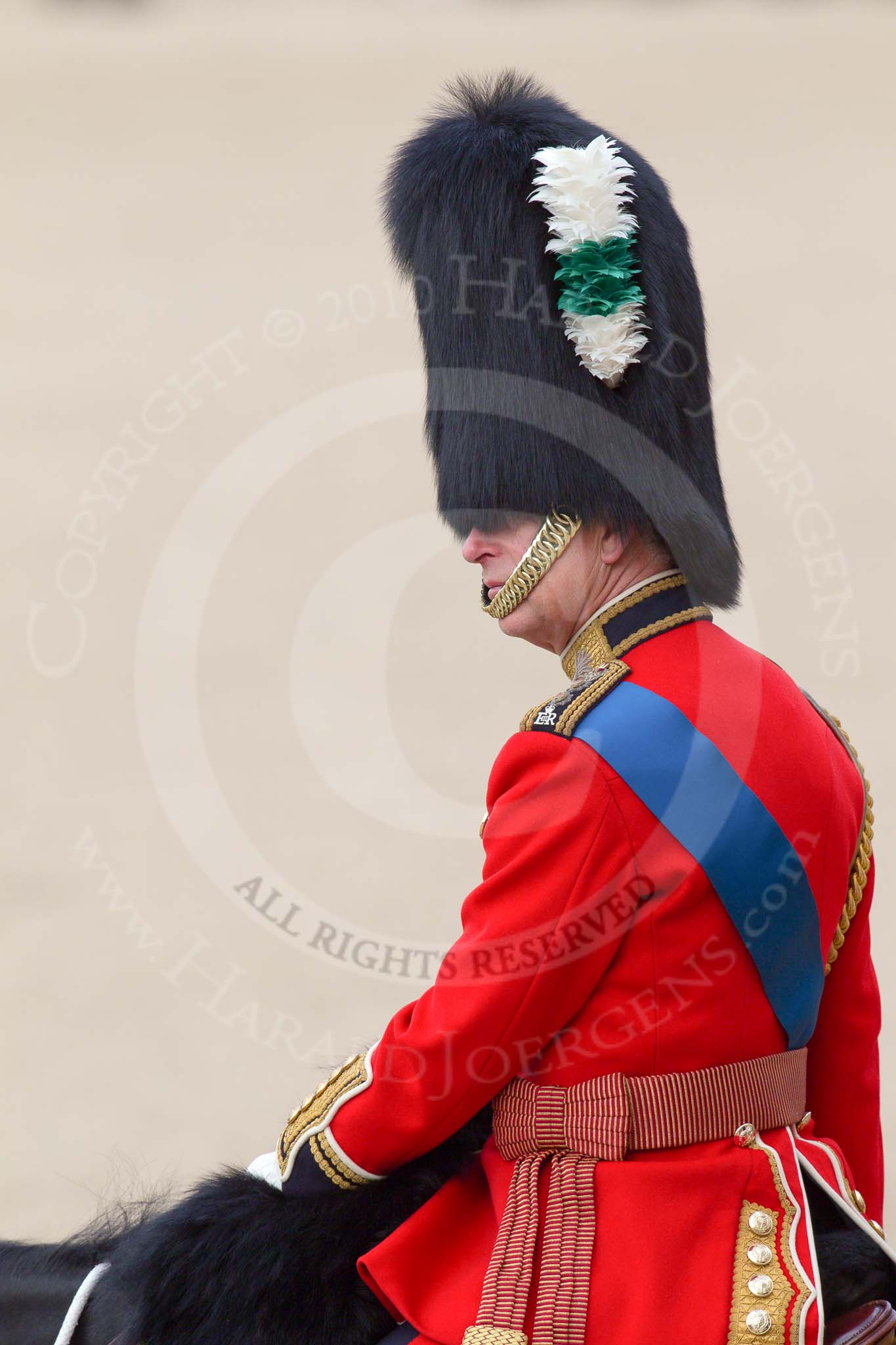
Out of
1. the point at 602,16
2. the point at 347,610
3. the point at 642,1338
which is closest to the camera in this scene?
the point at 642,1338

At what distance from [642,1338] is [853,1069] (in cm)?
46

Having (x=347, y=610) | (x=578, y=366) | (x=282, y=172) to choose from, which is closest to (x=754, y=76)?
(x=282, y=172)

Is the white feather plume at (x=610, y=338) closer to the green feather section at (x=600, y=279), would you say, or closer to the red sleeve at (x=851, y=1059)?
the green feather section at (x=600, y=279)

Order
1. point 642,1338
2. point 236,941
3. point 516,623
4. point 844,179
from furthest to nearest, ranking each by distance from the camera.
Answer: point 844,179 < point 236,941 < point 516,623 < point 642,1338

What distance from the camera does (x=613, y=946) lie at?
1.58 meters

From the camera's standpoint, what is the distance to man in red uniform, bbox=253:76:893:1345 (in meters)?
1.56

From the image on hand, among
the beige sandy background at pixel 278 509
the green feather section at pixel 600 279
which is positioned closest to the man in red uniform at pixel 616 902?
the green feather section at pixel 600 279

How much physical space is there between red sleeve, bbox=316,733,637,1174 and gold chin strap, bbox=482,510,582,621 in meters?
0.19

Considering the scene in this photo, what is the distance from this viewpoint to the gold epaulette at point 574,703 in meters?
1.59

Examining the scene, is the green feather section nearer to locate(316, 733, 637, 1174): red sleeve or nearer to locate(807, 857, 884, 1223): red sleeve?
locate(316, 733, 637, 1174): red sleeve

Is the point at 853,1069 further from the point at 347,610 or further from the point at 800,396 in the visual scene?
the point at 800,396

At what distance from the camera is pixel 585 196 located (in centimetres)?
172

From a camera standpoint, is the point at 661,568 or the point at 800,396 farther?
the point at 800,396

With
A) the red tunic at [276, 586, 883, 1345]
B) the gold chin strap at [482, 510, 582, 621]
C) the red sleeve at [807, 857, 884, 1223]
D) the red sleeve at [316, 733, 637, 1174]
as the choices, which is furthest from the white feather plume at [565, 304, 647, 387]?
the red sleeve at [807, 857, 884, 1223]
